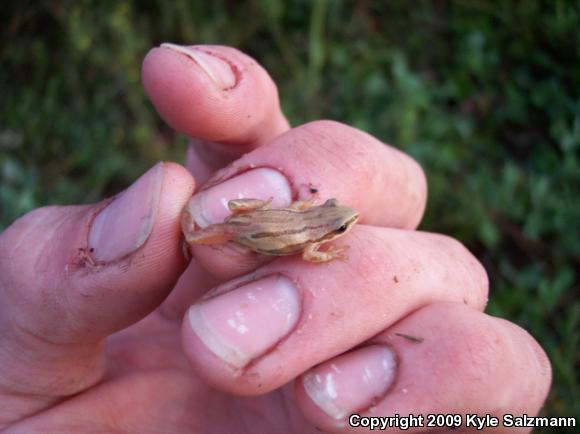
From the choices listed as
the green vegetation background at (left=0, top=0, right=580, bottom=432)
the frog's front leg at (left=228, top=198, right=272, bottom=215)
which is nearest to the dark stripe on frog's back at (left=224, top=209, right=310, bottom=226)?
the frog's front leg at (left=228, top=198, right=272, bottom=215)

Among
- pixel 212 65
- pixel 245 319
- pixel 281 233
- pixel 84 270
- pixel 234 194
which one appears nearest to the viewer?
pixel 245 319

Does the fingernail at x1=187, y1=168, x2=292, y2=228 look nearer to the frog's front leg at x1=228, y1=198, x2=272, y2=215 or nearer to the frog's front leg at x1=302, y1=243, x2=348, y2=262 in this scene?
the frog's front leg at x1=228, y1=198, x2=272, y2=215

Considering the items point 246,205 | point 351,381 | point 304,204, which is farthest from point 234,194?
point 351,381

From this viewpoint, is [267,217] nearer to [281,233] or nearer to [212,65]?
[281,233]

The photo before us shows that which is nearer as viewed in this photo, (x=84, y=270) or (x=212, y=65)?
(x=84, y=270)

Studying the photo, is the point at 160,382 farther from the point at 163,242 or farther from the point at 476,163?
the point at 476,163
